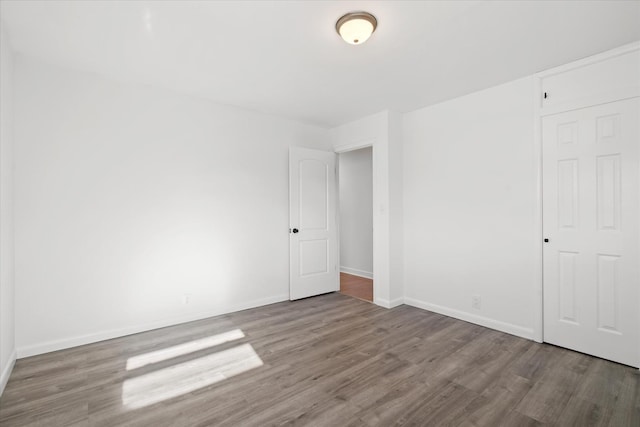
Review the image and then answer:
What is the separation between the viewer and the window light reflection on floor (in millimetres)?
2089

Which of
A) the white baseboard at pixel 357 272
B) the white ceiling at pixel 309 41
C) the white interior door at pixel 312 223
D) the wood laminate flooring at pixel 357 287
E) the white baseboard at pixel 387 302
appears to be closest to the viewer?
the white ceiling at pixel 309 41

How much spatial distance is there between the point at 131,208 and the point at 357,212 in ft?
13.2

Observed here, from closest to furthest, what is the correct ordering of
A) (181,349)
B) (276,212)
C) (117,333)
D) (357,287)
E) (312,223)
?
(181,349)
(117,333)
(276,212)
(312,223)
(357,287)

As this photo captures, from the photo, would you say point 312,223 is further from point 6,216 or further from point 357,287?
point 6,216

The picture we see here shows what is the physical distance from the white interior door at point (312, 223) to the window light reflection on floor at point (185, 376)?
1.73 meters

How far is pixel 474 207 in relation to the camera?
345 centimetres

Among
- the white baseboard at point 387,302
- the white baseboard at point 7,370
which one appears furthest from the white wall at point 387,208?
the white baseboard at point 7,370

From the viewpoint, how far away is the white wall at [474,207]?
120 inches

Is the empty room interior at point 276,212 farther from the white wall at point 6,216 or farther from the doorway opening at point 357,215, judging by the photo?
the doorway opening at point 357,215

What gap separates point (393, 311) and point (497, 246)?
1.45m

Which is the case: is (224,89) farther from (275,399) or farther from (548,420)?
(548,420)

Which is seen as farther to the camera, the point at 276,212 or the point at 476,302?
the point at 276,212

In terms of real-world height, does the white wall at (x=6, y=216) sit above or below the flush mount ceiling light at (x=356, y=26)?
below

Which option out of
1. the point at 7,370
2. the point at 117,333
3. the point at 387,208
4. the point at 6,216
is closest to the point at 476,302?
the point at 387,208
